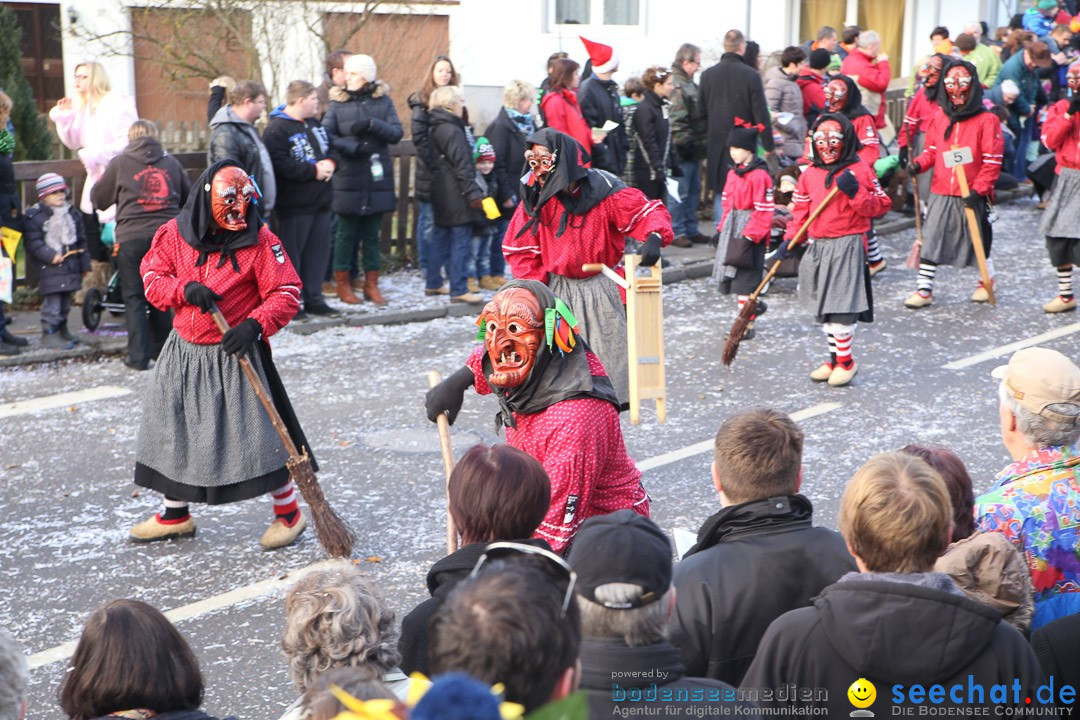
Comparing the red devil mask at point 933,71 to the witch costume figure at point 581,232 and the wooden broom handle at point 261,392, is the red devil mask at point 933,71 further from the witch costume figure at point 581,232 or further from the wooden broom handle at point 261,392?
the wooden broom handle at point 261,392

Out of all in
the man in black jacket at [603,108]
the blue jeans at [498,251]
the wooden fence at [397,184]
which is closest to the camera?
the wooden fence at [397,184]

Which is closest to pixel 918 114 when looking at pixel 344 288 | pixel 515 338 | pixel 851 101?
pixel 851 101

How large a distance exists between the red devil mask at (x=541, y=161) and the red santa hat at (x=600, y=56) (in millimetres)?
5897

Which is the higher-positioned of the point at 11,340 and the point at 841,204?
the point at 841,204

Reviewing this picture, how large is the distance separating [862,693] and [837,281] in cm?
665

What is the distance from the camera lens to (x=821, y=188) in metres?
9.31

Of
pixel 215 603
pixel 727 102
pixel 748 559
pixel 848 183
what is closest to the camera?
pixel 748 559

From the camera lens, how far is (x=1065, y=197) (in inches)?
426

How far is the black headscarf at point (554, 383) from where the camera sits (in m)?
4.27

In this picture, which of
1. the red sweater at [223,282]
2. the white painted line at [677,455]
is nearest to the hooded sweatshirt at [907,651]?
the red sweater at [223,282]

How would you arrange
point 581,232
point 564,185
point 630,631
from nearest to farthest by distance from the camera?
point 630,631
point 564,185
point 581,232

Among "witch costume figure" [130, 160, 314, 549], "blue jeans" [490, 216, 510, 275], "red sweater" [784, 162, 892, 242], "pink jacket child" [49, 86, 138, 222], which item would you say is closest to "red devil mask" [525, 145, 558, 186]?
"witch costume figure" [130, 160, 314, 549]

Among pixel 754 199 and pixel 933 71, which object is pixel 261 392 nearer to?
pixel 754 199

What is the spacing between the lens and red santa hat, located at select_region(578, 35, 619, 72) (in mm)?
12289
